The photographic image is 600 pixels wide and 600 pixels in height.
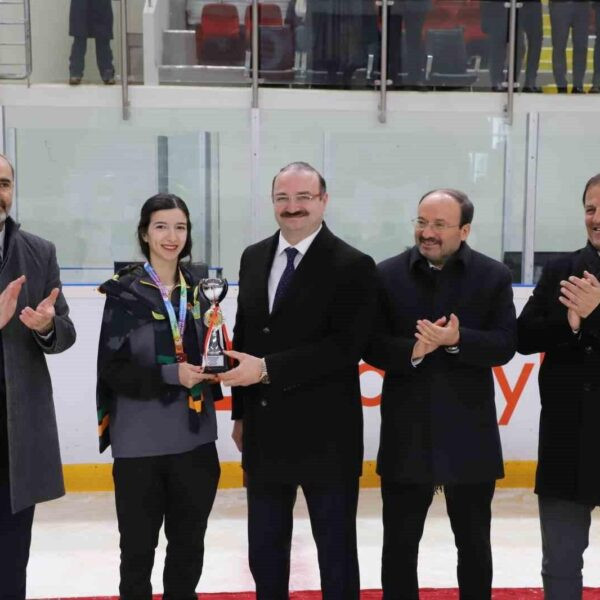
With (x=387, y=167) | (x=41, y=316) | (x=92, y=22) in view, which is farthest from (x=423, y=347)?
(x=92, y=22)

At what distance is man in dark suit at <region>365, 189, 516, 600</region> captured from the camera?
2965 millimetres

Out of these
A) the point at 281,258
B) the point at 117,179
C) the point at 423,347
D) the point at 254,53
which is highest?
the point at 254,53

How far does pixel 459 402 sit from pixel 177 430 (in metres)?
0.86

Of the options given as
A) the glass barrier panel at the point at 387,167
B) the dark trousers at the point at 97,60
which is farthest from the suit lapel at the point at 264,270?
the dark trousers at the point at 97,60

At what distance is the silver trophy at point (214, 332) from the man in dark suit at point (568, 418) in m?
0.93

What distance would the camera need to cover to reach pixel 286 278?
2963mm

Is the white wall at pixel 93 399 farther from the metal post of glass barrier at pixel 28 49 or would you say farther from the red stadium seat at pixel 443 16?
the red stadium seat at pixel 443 16

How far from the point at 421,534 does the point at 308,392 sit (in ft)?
1.91

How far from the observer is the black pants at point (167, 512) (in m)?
Answer: 2.94

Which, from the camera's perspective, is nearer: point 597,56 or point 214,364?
point 214,364

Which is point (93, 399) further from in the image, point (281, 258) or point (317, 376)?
→ point (317, 376)

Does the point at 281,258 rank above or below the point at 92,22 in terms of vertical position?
below

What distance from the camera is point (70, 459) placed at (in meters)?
5.35

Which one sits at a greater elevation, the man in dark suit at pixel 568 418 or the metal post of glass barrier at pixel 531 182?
the metal post of glass barrier at pixel 531 182
